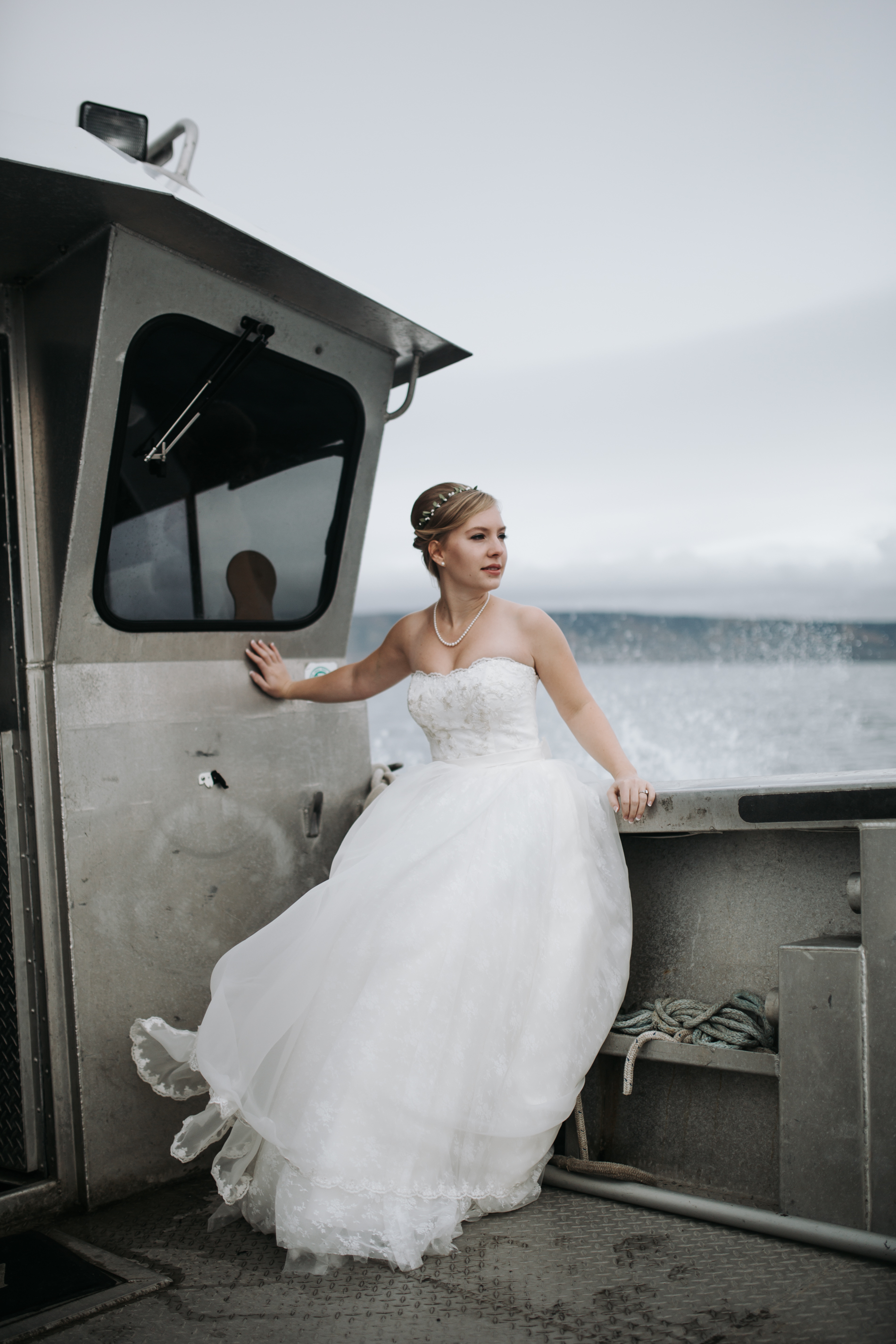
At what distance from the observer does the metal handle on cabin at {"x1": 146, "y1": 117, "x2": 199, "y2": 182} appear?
2.45 meters

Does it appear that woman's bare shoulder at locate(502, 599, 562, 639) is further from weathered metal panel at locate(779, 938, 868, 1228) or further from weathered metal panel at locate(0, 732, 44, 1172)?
weathered metal panel at locate(0, 732, 44, 1172)

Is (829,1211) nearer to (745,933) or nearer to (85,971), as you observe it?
(745,933)

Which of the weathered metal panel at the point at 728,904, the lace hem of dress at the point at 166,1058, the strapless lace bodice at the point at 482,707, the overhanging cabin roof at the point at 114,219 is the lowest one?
the lace hem of dress at the point at 166,1058

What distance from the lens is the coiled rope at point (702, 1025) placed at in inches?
86.9

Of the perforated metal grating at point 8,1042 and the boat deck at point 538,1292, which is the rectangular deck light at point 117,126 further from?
the boat deck at point 538,1292

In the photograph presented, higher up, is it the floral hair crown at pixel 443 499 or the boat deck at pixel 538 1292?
the floral hair crown at pixel 443 499

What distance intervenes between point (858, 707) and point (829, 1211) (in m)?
19.6

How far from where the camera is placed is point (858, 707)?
779 inches

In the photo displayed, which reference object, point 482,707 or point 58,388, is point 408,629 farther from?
point 58,388

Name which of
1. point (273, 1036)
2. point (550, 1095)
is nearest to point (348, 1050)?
point (273, 1036)

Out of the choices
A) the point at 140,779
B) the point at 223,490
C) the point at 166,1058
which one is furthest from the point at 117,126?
the point at 166,1058

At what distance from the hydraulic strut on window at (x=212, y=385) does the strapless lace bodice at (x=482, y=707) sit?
1.00 meters

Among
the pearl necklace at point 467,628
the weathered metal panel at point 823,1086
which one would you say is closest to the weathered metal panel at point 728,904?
the weathered metal panel at point 823,1086

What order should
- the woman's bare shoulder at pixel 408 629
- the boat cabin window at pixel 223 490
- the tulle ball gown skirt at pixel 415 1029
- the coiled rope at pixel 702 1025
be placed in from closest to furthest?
the tulle ball gown skirt at pixel 415 1029
the coiled rope at pixel 702 1025
the boat cabin window at pixel 223 490
the woman's bare shoulder at pixel 408 629
